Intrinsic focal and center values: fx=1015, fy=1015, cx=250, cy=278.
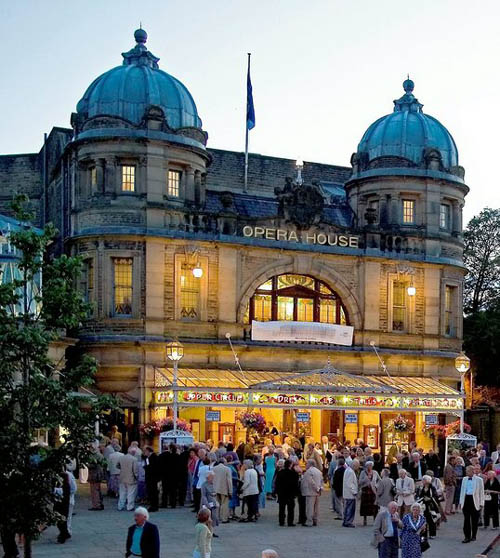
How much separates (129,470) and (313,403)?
12123mm

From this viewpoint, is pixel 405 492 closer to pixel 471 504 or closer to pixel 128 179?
pixel 471 504

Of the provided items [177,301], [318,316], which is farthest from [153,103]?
[318,316]

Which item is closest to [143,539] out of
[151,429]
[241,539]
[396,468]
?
[241,539]

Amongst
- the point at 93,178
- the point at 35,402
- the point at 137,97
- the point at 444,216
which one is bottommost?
the point at 35,402

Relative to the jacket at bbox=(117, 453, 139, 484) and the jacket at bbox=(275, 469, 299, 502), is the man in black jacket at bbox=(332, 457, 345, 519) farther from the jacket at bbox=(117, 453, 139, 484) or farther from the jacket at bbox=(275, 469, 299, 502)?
the jacket at bbox=(117, 453, 139, 484)

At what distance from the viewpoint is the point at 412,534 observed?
54.1ft

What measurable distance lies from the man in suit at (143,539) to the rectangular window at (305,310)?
27023 millimetres

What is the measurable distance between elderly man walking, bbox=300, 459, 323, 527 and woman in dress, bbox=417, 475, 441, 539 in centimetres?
283

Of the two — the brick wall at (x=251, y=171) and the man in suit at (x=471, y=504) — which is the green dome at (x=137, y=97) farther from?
the man in suit at (x=471, y=504)

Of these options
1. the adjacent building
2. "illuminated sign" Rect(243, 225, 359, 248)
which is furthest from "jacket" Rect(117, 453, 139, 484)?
"illuminated sign" Rect(243, 225, 359, 248)

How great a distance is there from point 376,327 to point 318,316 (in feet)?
8.49

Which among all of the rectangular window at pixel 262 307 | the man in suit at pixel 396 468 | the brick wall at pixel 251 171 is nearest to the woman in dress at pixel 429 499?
the man in suit at pixel 396 468

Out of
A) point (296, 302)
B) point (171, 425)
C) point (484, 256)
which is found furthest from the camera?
point (484, 256)

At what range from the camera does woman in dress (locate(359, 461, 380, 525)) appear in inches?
938
